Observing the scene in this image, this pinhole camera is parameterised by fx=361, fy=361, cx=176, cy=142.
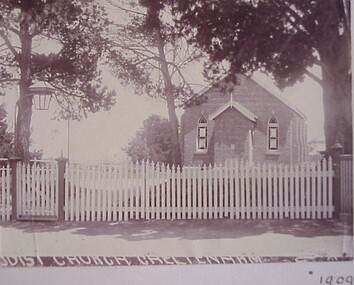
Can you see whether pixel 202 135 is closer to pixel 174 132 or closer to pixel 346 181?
pixel 174 132

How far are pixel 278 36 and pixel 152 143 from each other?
445mm

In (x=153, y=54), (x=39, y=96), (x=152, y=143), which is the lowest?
(x=152, y=143)

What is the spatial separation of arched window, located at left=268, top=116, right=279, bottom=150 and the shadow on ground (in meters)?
0.21

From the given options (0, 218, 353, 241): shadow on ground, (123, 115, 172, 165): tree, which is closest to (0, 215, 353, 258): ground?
(0, 218, 353, 241): shadow on ground

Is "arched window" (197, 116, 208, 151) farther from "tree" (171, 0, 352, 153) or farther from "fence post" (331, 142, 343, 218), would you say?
"fence post" (331, 142, 343, 218)

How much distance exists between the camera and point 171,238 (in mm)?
973

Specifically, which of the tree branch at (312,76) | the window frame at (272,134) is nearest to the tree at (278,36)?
the tree branch at (312,76)

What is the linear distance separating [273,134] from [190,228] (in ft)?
1.10

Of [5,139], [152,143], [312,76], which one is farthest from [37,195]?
[312,76]

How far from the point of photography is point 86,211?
0.98m

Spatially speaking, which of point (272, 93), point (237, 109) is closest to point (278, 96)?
point (272, 93)

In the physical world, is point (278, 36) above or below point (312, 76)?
above

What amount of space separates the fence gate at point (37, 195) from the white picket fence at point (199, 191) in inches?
1.4

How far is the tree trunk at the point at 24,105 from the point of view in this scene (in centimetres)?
95
